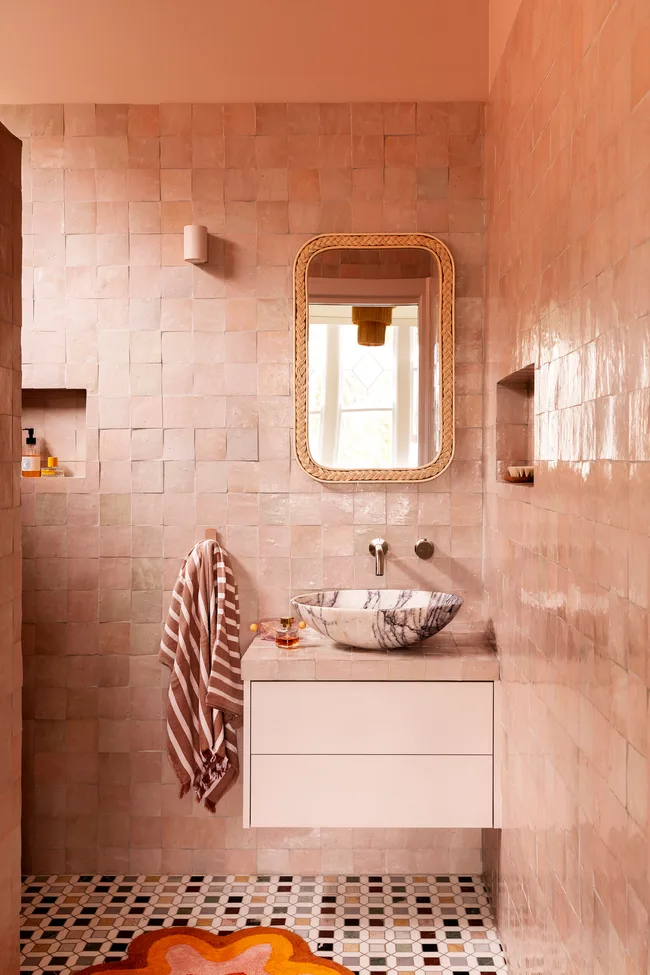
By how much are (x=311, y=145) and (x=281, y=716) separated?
1918 millimetres

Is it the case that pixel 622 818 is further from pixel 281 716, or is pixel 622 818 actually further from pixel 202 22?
pixel 202 22

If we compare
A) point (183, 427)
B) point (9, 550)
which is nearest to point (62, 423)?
point (183, 427)

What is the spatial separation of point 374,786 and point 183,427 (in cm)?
137

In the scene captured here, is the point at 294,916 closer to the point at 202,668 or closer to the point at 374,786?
the point at 374,786

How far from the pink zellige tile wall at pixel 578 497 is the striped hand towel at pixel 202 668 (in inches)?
37.5

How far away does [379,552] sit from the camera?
3.02 m

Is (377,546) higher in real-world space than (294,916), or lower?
higher

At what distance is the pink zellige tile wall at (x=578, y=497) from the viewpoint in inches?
53.0

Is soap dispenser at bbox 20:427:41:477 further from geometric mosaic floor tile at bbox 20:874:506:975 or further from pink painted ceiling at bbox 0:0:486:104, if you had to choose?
geometric mosaic floor tile at bbox 20:874:506:975

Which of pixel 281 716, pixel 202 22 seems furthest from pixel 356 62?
pixel 281 716

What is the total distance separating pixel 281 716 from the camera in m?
2.68

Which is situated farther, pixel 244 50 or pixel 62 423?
pixel 62 423

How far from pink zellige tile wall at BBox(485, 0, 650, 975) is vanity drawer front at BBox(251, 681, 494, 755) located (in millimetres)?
129

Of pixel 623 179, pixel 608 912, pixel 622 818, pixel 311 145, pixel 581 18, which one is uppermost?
pixel 311 145
